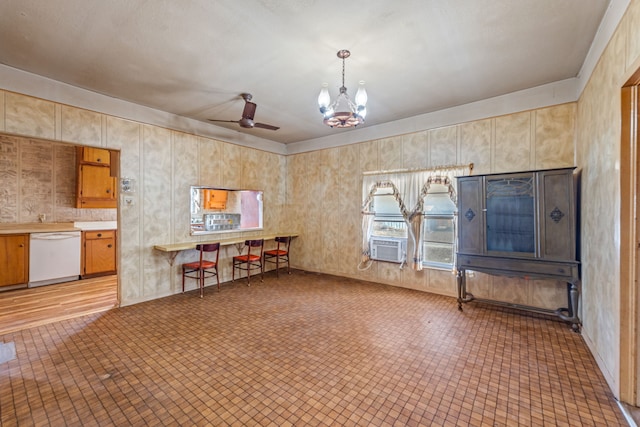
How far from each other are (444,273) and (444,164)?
5.71 ft

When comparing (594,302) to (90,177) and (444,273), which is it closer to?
(444,273)

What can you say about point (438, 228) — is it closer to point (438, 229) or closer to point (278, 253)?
point (438, 229)

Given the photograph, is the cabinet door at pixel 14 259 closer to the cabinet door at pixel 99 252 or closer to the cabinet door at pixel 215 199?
the cabinet door at pixel 99 252

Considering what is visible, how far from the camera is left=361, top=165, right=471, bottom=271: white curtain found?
4.33 m

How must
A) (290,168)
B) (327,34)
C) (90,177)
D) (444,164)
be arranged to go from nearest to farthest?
(327,34) → (444,164) → (90,177) → (290,168)

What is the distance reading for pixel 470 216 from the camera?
3.73 metres

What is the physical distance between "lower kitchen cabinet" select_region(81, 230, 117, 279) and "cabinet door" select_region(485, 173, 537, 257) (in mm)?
6862

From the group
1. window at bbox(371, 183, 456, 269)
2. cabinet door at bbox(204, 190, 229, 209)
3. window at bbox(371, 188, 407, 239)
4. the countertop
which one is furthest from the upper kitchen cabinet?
window at bbox(371, 183, 456, 269)

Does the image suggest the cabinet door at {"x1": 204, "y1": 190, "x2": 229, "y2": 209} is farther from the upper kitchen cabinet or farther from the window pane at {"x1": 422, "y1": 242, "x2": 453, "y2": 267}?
the window pane at {"x1": 422, "y1": 242, "x2": 453, "y2": 267}

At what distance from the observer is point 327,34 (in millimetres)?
2500

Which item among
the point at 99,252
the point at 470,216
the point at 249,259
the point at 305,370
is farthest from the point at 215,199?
the point at 470,216

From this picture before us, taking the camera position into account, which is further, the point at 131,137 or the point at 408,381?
the point at 131,137

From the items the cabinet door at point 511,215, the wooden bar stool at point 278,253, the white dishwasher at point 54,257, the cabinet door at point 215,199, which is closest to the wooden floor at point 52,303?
the white dishwasher at point 54,257

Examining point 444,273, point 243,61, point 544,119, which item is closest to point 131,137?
point 243,61
